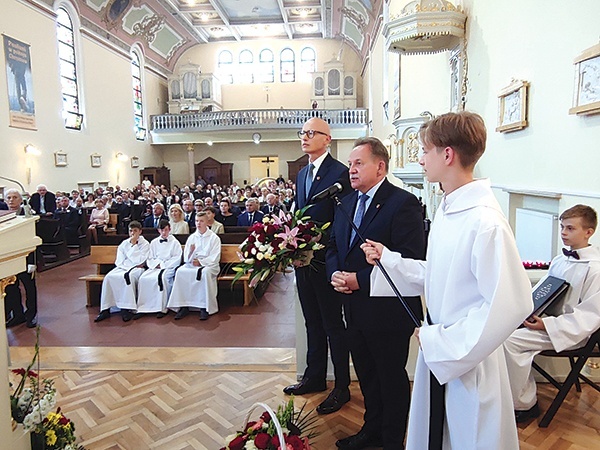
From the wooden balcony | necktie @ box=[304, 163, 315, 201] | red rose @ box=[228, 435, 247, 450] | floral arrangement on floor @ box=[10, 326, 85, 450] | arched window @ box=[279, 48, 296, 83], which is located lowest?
floral arrangement on floor @ box=[10, 326, 85, 450]

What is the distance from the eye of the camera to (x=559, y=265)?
263 centimetres

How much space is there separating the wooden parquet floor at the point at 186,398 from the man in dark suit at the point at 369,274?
0.58 meters

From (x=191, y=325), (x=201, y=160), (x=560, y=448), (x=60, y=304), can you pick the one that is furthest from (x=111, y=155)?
(x=560, y=448)

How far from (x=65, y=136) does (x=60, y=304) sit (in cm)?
853

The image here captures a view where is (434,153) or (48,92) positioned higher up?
(48,92)

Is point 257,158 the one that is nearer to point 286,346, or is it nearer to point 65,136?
point 65,136

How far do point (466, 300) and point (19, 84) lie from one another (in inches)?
478

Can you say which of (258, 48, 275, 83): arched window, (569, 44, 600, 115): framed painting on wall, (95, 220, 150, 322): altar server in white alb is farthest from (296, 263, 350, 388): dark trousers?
(258, 48, 275, 83): arched window

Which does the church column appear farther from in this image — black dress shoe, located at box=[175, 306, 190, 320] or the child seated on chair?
the child seated on chair

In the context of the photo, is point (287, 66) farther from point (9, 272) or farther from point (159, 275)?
point (9, 272)

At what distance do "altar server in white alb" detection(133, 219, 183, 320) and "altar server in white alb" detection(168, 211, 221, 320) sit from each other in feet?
0.37

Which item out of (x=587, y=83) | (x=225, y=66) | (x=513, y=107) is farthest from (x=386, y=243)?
(x=225, y=66)

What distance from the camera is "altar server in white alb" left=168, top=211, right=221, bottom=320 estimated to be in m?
5.07

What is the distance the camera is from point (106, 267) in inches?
234
